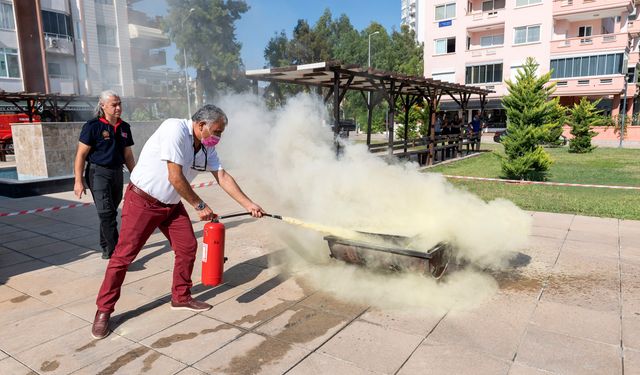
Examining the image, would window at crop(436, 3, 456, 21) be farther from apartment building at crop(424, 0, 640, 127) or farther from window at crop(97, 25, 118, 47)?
window at crop(97, 25, 118, 47)

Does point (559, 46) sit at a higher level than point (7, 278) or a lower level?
higher

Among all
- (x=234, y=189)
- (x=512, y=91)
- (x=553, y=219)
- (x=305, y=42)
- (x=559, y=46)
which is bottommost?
(x=553, y=219)

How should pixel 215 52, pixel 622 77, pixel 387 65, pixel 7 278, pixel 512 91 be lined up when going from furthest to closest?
pixel 387 65 → pixel 622 77 → pixel 215 52 → pixel 512 91 → pixel 7 278

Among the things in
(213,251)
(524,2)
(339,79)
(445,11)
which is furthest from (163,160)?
(445,11)

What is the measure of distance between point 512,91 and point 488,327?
874cm

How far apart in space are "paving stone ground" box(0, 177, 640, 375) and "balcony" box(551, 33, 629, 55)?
31.5 metres

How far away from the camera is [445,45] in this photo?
36.2 meters

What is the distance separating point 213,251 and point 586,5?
36118 mm

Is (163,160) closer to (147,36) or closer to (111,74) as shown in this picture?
(147,36)

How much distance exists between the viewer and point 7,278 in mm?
4309

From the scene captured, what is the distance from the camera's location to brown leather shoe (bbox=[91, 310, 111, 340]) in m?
3.12

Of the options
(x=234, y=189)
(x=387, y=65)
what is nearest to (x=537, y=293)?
(x=234, y=189)

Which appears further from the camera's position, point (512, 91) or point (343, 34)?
point (343, 34)

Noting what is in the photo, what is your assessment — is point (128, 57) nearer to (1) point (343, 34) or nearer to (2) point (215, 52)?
(2) point (215, 52)
